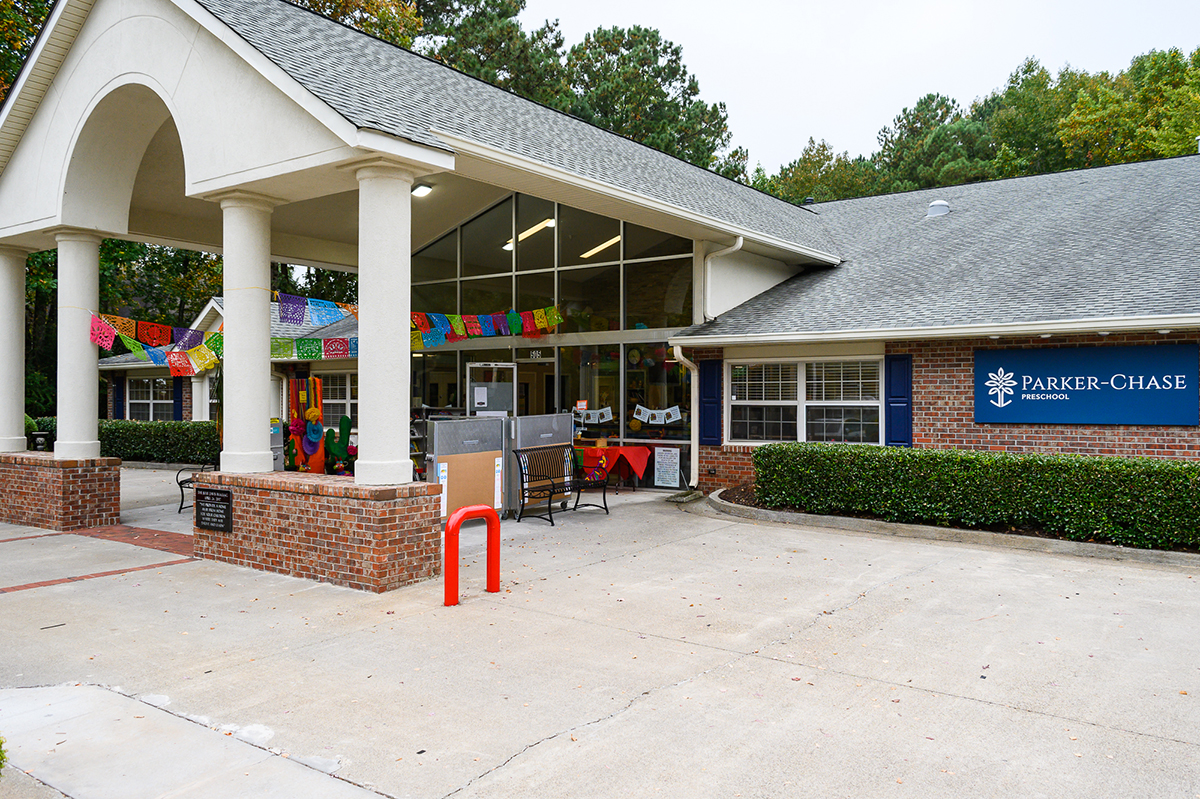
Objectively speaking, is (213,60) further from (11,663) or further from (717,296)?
(717,296)

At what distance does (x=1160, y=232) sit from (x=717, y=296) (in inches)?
271

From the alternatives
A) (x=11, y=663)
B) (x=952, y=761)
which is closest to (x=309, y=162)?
(x=11, y=663)

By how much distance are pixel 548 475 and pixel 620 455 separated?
3.03 m

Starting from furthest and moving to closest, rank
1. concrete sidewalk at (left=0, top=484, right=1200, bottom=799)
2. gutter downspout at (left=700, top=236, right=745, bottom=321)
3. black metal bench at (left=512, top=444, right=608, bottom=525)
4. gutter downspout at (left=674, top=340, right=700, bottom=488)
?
gutter downspout at (left=674, top=340, right=700, bottom=488) < gutter downspout at (left=700, top=236, right=745, bottom=321) < black metal bench at (left=512, top=444, right=608, bottom=525) < concrete sidewalk at (left=0, top=484, right=1200, bottom=799)

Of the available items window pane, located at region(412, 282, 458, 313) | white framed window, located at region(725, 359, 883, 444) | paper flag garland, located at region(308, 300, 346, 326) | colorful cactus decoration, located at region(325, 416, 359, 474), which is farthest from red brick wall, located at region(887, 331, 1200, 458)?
window pane, located at region(412, 282, 458, 313)

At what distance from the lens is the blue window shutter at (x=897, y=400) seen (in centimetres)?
1185

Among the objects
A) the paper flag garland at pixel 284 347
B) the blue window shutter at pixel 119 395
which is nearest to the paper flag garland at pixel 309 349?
the paper flag garland at pixel 284 347

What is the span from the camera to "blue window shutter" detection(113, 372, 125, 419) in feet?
84.8

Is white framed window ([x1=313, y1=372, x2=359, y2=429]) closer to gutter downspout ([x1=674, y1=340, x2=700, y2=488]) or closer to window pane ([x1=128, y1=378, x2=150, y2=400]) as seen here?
window pane ([x1=128, y1=378, x2=150, y2=400])

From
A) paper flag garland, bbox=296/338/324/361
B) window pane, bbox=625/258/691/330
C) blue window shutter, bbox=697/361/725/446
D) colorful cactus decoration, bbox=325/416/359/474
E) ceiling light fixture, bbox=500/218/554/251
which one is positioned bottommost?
colorful cactus decoration, bbox=325/416/359/474

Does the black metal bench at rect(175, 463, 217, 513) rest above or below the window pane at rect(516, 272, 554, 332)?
below

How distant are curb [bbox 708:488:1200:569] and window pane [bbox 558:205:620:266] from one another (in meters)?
5.35

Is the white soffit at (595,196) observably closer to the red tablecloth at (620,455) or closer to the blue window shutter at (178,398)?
the red tablecloth at (620,455)

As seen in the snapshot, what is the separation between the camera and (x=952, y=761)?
384 cm
